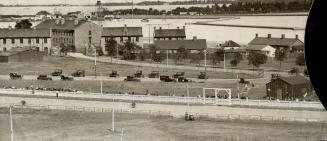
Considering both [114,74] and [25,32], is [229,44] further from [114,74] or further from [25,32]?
[25,32]

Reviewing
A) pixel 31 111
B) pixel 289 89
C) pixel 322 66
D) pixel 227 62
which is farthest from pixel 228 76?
pixel 322 66

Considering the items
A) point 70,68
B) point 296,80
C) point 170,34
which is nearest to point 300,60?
point 296,80

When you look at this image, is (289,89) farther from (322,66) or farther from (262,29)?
(322,66)

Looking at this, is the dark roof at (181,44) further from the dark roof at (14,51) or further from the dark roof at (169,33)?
the dark roof at (14,51)

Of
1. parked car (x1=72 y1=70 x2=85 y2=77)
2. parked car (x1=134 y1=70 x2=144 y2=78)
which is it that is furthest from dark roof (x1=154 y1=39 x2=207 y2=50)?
parked car (x1=72 y1=70 x2=85 y2=77)

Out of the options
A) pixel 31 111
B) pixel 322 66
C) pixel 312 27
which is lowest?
pixel 31 111

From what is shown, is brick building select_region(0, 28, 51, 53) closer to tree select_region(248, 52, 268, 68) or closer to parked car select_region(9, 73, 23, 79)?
Result: parked car select_region(9, 73, 23, 79)
